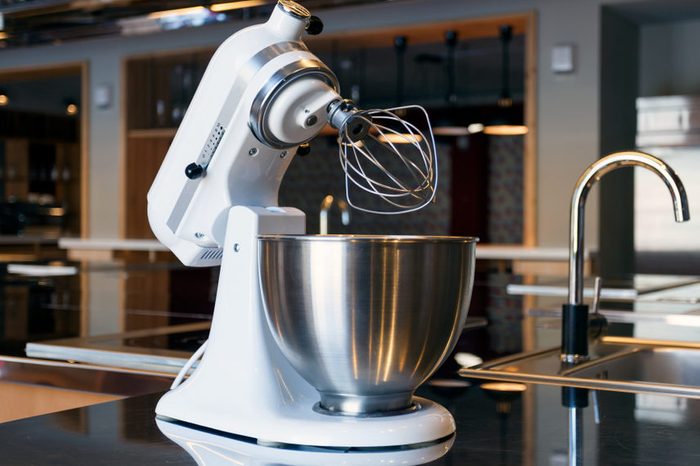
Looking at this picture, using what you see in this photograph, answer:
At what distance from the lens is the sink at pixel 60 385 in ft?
3.31

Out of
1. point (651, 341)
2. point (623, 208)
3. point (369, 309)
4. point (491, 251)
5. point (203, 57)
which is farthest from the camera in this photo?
point (203, 57)

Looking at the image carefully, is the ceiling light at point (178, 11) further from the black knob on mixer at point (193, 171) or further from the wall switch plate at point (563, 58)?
the wall switch plate at point (563, 58)

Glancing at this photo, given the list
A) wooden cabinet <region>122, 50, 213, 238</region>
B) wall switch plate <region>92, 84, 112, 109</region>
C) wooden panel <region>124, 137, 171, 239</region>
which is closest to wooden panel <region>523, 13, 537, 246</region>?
wooden cabinet <region>122, 50, 213, 238</region>

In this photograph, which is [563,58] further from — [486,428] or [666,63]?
[486,428]

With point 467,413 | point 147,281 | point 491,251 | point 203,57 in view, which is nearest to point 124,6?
point 147,281

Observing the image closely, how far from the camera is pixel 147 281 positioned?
7.78 ft

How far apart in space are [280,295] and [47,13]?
2.00m

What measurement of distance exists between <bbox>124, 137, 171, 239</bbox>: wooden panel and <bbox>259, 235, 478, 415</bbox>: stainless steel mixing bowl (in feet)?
17.4

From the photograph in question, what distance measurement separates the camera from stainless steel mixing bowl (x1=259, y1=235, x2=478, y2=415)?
2.12ft

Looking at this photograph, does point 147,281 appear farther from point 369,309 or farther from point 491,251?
point 491,251

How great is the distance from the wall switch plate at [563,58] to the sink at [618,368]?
325 cm

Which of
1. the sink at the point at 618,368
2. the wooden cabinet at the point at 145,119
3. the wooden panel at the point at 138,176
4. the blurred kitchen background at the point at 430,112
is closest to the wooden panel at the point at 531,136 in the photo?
the blurred kitchen background at the point at 430,112

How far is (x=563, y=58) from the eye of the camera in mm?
4418

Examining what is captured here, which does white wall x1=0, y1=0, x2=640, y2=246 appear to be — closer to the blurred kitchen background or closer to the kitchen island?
the blurred kitchen background
